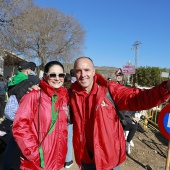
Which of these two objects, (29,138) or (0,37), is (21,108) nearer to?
(29,138)

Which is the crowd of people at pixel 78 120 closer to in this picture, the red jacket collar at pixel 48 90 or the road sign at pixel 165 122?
the red jacket collar at pixel 48 90

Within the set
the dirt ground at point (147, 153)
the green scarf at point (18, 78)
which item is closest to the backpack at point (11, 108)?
the green scarf at point (18, 78)

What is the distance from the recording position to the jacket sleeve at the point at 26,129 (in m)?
2.15

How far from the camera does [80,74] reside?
2.33 m

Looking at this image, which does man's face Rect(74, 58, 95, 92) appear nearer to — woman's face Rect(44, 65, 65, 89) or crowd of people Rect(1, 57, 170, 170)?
crowd of people Rect(1, 57, 170, 170)

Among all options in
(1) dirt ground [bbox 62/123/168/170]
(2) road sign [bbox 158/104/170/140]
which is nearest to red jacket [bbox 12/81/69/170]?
(2) road sign [bbox 158/104/170/140]

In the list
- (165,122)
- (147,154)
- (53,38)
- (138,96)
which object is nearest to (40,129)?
(138,96)

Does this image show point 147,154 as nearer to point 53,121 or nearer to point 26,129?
point 53,121

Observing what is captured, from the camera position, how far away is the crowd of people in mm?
2154

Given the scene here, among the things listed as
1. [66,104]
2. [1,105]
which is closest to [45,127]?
[66,104]

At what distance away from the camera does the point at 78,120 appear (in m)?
2.28

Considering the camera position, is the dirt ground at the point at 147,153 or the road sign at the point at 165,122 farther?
the dirt ground at the point at 147,153

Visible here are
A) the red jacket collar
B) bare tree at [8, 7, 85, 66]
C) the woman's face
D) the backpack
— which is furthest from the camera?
bare tree at [8, 7, 85, 66]

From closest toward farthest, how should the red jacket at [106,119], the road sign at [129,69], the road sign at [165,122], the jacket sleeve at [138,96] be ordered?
the jacket sleeve at [138,96], the red jacket at [106,119], the road sign at [165,122], the road sign at [129,69]
